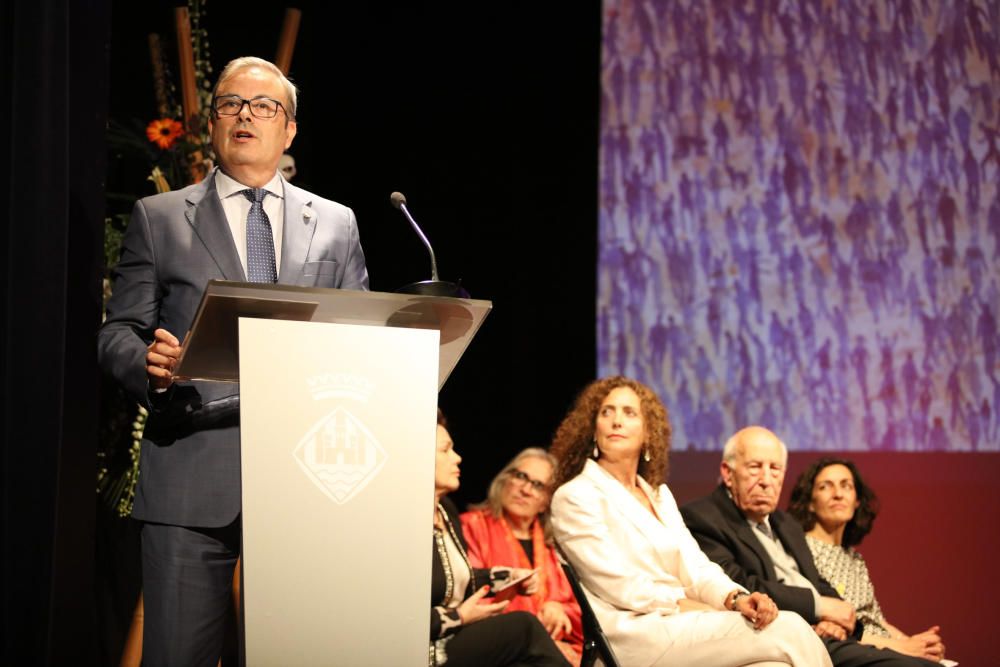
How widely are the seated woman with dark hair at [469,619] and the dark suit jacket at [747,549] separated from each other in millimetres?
605

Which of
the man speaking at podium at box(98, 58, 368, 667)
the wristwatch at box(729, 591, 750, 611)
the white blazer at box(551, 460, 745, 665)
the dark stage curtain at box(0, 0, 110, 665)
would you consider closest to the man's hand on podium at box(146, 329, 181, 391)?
the man speaking at podium at box(98, 58, 368, 667)

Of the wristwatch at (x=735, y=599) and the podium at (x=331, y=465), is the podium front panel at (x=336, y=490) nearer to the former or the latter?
the podium at (x=331, y=465)

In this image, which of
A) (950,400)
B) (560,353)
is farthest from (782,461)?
(950,400)

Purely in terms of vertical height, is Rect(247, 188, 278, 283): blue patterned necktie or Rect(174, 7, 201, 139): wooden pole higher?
Rect(174, 7, 201, 139): wooden pole

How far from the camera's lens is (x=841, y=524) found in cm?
403

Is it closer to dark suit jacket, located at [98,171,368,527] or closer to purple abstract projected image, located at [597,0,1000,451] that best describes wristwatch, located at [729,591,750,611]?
dark suit jacket, located at [98,171,368,527]

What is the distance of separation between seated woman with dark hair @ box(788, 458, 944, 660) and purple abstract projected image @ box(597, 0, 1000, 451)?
81cm

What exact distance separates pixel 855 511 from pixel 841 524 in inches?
3.4

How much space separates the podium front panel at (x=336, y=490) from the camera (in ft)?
5.33

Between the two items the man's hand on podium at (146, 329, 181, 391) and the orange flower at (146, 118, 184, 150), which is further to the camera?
the orange flower at (146, 118, 184, 150)

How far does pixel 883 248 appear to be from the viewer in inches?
197

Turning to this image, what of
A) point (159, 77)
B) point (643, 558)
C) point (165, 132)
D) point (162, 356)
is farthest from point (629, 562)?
point (159, 77)

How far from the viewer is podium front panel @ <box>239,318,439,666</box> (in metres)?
1.63

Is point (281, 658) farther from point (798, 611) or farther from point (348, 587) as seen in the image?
point (798, 611)
